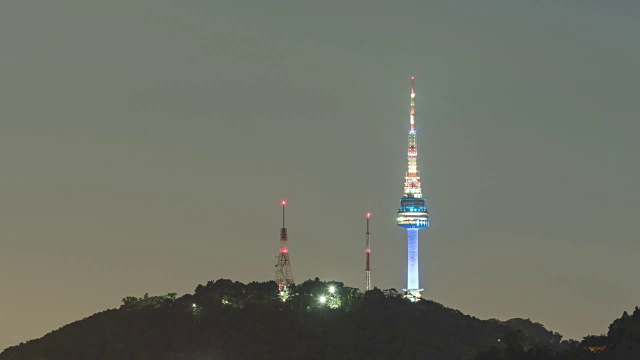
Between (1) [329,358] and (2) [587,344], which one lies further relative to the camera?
(1) [329,358]

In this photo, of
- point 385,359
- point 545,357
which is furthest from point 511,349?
point 385,359

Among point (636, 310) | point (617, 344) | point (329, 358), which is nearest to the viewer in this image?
point (617, 344)

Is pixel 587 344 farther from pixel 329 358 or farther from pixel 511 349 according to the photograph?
pixel 329 358

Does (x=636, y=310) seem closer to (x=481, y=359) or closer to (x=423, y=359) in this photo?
(x=481, y=359)

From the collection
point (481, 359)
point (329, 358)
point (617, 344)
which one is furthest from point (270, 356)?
point (617, 344)

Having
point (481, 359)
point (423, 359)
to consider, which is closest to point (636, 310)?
point (481, 359)

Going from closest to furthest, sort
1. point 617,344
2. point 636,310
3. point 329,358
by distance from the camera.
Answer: point 617,344 → point 636,310 → point 329,358

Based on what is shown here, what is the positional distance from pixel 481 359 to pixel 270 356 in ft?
194

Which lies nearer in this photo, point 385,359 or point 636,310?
point 636,310

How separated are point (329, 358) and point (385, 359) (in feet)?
22.3

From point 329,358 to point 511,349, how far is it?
60.7 m

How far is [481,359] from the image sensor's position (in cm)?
14350

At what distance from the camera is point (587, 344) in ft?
441

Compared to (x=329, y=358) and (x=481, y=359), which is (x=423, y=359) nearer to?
(x=329, y=358)
